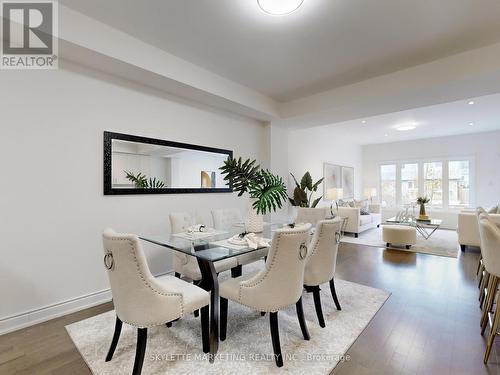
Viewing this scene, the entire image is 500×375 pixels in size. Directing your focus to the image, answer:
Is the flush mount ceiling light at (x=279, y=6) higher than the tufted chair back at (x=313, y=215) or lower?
higher

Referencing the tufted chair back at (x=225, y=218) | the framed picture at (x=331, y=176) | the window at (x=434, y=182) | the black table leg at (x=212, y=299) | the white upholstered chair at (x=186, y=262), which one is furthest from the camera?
the window at (x=434, y=182)

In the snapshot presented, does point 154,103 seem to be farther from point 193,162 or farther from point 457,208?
point 457,208

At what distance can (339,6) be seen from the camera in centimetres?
216

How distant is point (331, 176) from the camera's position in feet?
24.3

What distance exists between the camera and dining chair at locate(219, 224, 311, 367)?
5.65 feet

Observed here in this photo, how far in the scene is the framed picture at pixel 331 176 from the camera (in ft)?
23.3

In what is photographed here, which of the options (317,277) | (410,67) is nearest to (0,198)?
(317,277)

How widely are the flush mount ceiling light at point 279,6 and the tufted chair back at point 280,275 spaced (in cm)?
178

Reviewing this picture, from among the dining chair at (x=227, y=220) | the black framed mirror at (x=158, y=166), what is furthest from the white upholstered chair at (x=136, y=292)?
the black framed mirror at (x=158, y=166)

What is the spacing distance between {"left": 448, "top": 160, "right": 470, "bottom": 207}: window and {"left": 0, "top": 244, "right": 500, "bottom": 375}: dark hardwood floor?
5.43 m

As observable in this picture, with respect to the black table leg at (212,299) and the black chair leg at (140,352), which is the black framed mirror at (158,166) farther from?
the black chair leg at (140,352)

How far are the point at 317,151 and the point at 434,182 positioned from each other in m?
4.35

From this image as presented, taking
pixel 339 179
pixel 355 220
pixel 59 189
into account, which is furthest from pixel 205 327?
pixel 339 179

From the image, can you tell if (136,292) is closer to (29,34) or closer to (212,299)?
(212,299)
